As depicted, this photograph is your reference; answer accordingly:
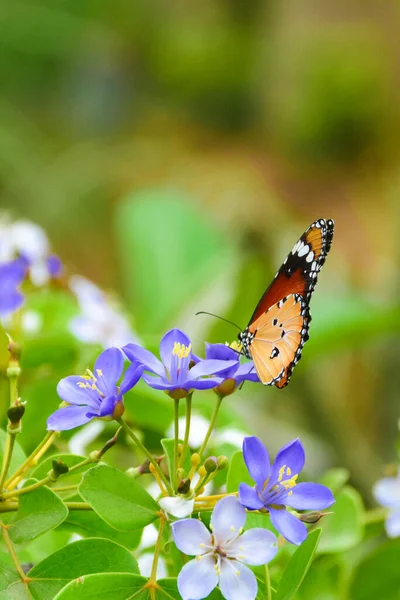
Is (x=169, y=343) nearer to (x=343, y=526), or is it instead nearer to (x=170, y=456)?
(x=170, y=456)

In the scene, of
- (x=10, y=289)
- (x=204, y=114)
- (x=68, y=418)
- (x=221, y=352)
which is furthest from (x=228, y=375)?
(x=204, y=114)

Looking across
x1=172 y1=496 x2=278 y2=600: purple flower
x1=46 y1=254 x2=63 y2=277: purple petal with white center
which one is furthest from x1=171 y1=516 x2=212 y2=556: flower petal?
x1=46 y1=254 x2=63 y2=277: purple petal with white center

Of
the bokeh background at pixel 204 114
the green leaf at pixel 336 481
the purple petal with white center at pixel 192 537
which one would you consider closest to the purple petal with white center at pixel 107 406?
the purple petal with white center at pixel 192 537

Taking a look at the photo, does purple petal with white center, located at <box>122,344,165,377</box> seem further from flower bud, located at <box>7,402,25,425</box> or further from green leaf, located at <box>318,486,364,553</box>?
green leaf, located at <box>318,486,364,553</box>

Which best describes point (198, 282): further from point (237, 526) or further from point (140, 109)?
point (140, 109)

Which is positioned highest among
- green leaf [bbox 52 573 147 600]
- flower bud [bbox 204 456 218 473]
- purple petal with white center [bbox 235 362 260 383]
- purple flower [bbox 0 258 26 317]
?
purple flower [bbox 0 258 26 317]

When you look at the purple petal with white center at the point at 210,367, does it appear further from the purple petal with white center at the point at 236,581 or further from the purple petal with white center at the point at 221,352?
the purple petal with white center at the point at 236,581

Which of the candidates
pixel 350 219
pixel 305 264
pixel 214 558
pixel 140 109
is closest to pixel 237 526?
pixel 214 558
